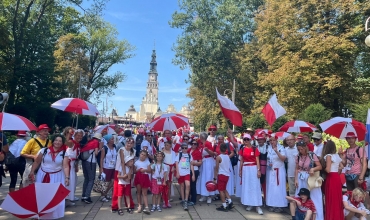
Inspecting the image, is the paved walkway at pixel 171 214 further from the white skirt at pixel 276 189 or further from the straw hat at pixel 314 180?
the straw hat at pixel 314 180

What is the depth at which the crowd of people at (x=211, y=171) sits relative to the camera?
6.01m

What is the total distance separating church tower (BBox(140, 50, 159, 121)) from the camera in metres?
170

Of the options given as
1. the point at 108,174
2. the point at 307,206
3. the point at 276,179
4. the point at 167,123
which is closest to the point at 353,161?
the point at 276,179

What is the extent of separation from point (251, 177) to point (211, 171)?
1.30 meters

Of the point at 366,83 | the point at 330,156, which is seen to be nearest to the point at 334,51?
the point at 366,83

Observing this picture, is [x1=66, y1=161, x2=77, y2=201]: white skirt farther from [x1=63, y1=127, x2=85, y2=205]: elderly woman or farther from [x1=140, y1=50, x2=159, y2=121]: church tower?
[x1=140, y1=50, x2=159, y2=121]: church tower

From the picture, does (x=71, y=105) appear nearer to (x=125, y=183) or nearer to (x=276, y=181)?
(x=125, y=183)

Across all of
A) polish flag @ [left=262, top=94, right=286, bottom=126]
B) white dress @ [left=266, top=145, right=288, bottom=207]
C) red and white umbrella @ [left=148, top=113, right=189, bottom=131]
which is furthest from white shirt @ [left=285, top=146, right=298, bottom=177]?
red and white umbrella @ [left=148, top=113, right=189, bottom=131]

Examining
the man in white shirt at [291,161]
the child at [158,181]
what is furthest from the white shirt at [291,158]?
the child at [158,181]

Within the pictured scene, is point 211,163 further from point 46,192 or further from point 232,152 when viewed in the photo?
point 46,192

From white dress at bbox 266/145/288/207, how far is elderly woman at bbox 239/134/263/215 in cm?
26

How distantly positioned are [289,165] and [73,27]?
126 ft

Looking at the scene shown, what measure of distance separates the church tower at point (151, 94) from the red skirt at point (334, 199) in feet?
530

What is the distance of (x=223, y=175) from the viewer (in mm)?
7469
